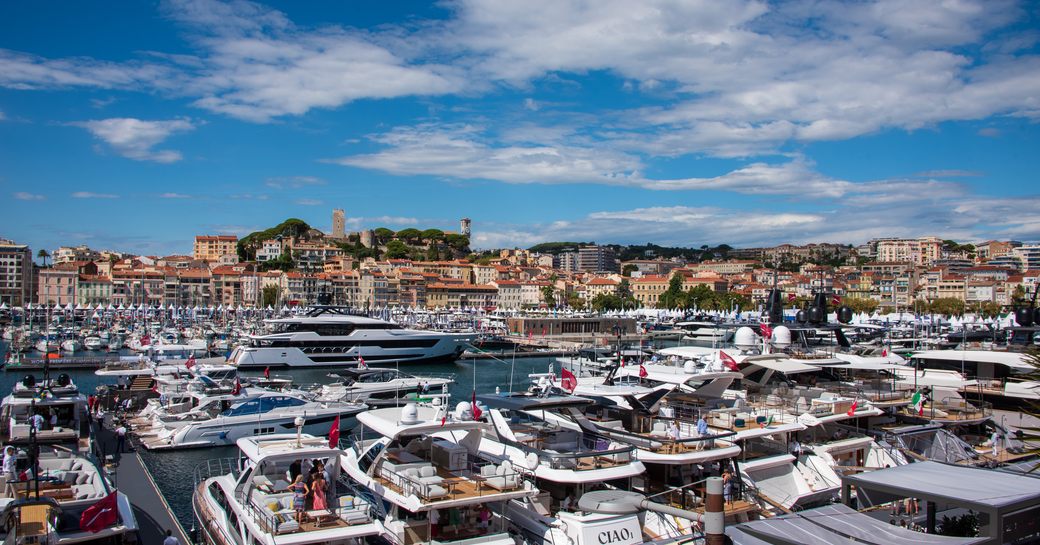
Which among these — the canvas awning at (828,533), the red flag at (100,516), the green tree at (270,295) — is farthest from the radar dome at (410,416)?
the green tree at (270,295)

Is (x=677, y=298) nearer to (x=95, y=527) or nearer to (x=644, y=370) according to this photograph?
(x=644, y=370)

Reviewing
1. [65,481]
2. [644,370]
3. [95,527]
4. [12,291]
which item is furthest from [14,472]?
[12,291]

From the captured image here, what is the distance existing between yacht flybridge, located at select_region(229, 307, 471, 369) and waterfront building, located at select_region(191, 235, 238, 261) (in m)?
99.1

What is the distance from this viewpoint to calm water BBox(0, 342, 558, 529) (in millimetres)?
18547

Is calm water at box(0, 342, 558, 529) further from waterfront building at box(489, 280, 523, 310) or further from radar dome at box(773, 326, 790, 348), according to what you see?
waterfront building at box(489, 280, 523, 310)

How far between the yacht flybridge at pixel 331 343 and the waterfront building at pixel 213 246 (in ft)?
325

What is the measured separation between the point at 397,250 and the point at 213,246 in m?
32.9

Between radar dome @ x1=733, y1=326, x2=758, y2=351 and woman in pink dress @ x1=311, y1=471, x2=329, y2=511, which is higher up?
radar dome @ x1=733, y1=326, x2=758, y2=351

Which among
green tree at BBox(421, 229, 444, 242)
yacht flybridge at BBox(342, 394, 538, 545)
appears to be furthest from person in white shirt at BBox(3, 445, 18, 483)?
green tree at BBox(421, 229, 444, 242)

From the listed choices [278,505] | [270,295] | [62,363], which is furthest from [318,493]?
[270,295]

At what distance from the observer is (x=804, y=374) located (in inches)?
824

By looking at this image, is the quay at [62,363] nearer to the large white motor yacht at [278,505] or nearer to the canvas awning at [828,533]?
the large white motor yacht at [278,505]

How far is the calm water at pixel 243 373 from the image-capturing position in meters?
18.5

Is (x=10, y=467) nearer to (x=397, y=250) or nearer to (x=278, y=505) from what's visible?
(x=278, y=505)
